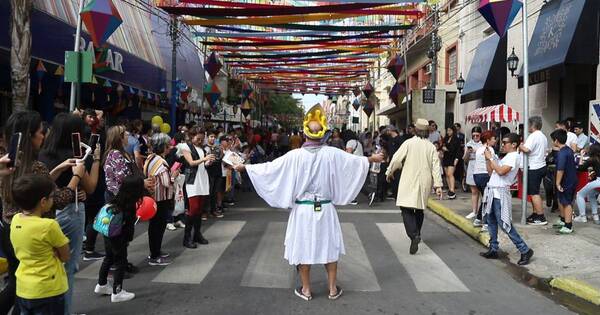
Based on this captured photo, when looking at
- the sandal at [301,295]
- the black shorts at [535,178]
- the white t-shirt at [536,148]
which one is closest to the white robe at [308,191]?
the sandal at [301,295]

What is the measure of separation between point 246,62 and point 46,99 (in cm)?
1147

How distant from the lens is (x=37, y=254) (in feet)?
10.2

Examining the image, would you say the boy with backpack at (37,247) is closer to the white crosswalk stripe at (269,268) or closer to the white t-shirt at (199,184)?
the white crosswalk stripe at (269,268)

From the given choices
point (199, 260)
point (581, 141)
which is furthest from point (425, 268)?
point (581, 141)

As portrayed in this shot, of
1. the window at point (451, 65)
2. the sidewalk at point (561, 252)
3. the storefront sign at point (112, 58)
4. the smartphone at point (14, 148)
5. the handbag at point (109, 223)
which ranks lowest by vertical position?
the sidewalk at point (561, 252)

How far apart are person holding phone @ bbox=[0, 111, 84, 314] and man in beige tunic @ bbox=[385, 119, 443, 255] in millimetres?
4583

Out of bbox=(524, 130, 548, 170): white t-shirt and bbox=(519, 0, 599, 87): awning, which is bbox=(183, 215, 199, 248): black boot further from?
bbox=(519, 0, 599, 87): awning

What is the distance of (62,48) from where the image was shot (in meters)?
11.8

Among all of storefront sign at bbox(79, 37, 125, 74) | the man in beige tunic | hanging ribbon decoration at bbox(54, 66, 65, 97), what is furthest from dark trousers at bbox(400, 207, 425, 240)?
storefront sign at bbox(79, 37, 125, 74)

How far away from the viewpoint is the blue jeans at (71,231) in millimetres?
3910

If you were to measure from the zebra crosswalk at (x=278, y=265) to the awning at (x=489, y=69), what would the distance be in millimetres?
10638

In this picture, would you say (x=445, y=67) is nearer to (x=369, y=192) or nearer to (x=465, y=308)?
(x=369, y=192)

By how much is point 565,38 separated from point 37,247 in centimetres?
1240

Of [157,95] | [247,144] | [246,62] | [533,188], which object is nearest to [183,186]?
[533,188]
